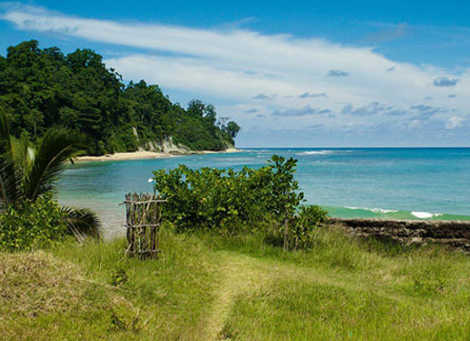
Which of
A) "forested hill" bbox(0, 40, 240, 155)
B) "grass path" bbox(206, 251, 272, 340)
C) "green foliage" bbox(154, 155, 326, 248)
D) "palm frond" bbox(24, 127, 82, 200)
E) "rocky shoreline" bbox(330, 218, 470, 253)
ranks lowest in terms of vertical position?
"grass path" bbox(206, 251, 272, 340)

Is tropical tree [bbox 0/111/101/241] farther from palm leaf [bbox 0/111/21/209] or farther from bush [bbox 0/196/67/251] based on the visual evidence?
bush [bbox 0/196/67/251]

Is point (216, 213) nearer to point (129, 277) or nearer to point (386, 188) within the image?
point (129, 277)

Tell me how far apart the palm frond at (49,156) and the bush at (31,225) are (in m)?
0.47

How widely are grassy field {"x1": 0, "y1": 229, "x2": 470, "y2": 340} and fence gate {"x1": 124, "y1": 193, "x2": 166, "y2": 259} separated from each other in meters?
0.22

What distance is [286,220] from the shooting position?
9.12m

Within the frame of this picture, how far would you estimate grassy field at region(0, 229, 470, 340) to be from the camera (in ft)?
16.9

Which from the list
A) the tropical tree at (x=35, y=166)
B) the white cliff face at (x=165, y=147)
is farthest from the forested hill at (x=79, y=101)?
the tropical tree at (x=35, y=166)

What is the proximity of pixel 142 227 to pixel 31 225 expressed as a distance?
7.67 feet

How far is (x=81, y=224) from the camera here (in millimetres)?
9359

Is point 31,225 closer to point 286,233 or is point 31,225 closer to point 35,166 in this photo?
point 35,166

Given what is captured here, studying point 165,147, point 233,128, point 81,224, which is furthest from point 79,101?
point 233,128

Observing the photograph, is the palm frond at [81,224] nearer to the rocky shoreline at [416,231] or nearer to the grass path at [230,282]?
the grass path at [230,282]

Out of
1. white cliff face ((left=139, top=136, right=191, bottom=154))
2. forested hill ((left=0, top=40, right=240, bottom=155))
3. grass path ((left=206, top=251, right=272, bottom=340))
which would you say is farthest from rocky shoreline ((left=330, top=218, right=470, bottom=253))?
white cliff face ((left=139, top=136, right=191, bottom=154))

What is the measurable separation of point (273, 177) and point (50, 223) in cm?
484
